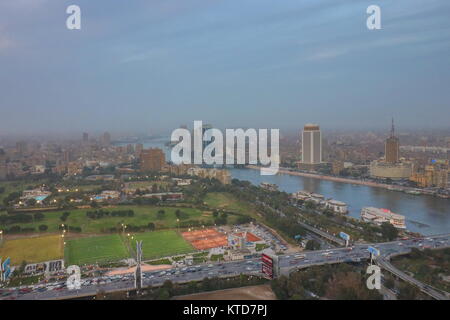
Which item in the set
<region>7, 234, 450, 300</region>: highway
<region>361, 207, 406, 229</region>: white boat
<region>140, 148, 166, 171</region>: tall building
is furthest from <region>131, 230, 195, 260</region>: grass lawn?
<region>140, 148, 166, 171</region>: tall building

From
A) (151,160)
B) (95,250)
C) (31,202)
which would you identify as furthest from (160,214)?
(151,160)

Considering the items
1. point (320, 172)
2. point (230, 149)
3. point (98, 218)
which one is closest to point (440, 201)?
point (320, 172)

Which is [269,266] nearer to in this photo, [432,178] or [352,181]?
[432,178]

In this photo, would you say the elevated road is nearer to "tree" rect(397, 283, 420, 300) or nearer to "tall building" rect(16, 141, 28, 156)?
"tree" rect(397, 283, 420, 300)

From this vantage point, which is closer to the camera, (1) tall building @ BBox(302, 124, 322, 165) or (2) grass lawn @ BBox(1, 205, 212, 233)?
(2) grass lawn @ BBox(1, 205, 212, 233)

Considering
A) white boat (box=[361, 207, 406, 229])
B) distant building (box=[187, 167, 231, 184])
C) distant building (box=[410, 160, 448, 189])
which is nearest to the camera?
white boat (box=[361, 207, 406, 229])
